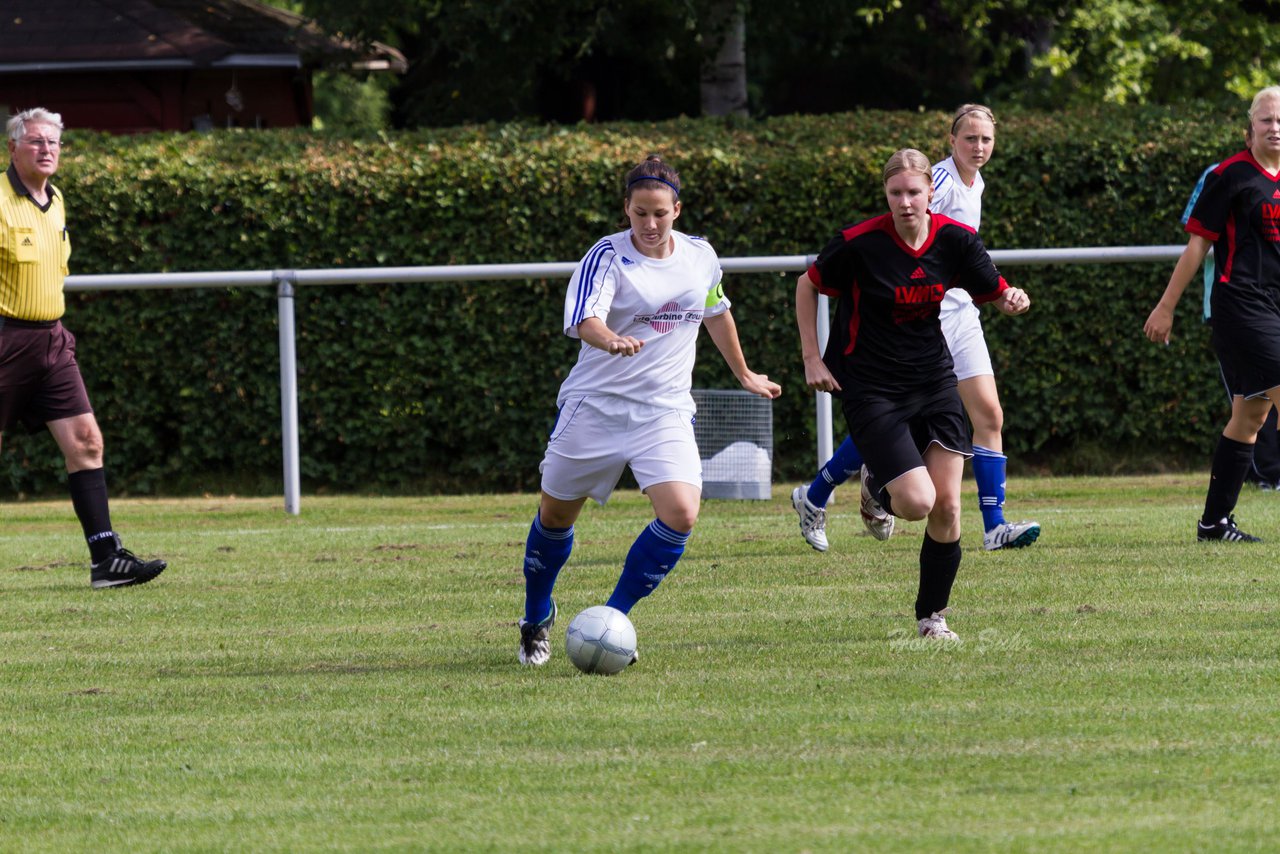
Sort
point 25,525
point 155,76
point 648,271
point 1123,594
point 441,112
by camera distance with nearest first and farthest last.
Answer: point 648,271
point 1123,594
point 25,525
point 441,112
point 155,76

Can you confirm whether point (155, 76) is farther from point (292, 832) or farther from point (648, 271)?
point (292, 832)

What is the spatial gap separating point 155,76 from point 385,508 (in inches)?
512

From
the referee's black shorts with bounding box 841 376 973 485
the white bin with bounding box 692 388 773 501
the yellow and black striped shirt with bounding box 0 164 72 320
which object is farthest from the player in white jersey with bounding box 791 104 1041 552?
the yellow and black striped shirt with bounding box 0 164 72 320

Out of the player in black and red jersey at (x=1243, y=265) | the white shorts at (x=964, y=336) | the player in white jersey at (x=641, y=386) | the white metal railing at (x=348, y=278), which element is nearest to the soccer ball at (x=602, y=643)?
the player in white jersey at (x=641, y=386)

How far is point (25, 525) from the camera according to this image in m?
12.1

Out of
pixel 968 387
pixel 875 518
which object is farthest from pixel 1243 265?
pixel 875 518

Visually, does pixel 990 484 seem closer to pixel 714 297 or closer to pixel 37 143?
pixel 714 297

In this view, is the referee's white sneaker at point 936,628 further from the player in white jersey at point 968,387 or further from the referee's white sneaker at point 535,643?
the player in white jersey at point 968,387

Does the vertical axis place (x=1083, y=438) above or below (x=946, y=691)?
below

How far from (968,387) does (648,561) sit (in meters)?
3.48

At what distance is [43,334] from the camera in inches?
350

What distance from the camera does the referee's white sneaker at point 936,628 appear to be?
6488mm

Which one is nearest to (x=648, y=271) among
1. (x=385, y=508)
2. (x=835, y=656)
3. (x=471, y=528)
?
(x=835, y=656)

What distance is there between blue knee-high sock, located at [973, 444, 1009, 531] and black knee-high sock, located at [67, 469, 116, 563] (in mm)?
4443
